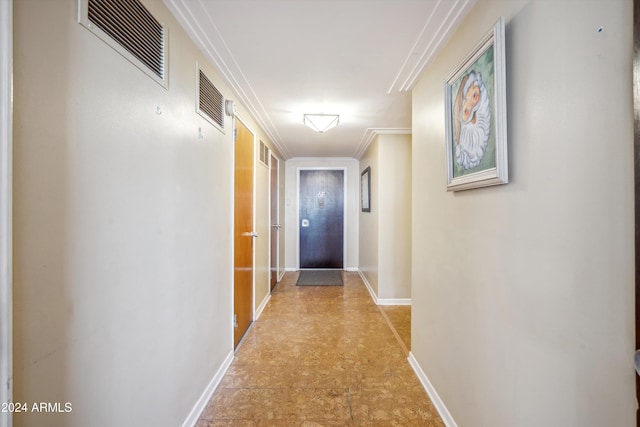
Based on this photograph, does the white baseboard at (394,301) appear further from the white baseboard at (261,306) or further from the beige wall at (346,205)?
the beige wall at (346,205)

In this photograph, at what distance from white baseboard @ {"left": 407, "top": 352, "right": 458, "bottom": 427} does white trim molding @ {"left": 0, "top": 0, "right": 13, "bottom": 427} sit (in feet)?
5.96

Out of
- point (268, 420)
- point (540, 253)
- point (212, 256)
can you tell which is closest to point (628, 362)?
point (540, 253)

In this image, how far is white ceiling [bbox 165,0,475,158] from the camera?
1.37 meters

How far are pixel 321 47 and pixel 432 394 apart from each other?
228cm

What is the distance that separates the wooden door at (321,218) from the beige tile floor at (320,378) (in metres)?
2.29

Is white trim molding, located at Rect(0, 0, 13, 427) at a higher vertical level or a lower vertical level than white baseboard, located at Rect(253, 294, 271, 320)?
Result: higher

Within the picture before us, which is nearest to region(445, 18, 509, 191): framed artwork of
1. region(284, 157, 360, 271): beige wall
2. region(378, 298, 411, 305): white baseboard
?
region(378, 298, 411, 305): white baseboard

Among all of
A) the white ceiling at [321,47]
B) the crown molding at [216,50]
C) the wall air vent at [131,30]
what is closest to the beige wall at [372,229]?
the white ceiling at [321,47]

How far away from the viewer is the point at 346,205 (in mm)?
5414

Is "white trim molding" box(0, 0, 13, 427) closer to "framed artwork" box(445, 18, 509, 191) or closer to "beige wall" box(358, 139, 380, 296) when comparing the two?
"framed artwork" box(445, 18, 509, 191)

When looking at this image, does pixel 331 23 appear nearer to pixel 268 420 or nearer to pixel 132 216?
pixel 132 216

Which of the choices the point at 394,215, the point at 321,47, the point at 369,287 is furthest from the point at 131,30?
the point at 369,287

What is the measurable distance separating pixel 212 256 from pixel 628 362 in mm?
1902

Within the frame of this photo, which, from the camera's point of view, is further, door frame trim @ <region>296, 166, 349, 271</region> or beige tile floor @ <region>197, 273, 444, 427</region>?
door frame trim @ <region>296, 166, 349, 271</region>
